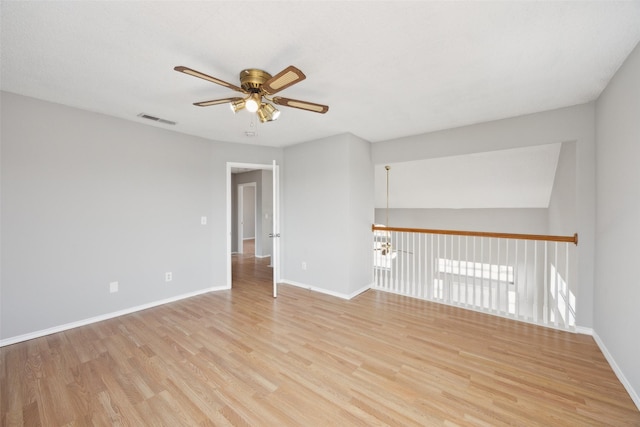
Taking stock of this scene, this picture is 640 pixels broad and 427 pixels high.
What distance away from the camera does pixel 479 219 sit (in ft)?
20.2

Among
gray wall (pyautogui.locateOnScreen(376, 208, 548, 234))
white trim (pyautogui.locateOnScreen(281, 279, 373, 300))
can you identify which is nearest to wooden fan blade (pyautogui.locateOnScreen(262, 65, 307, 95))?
white trim (pyautogui.locateOnScreen(281, 279, 373, 300))

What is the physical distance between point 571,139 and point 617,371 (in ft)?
7.20

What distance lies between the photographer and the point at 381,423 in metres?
1.57

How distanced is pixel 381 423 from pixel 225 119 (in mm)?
3327

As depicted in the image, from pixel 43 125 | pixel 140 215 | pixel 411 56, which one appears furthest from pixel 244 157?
pixel 411 56

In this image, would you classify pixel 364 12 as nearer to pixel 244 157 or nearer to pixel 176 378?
pixel 176 378

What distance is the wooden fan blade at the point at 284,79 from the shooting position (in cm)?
154

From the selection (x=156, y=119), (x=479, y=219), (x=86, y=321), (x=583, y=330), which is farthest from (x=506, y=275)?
(x=86, y=321)

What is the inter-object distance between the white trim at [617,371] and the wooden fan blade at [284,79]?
10.1 ft

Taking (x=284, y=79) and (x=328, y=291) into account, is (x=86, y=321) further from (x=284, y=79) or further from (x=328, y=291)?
(x=284, y=79)

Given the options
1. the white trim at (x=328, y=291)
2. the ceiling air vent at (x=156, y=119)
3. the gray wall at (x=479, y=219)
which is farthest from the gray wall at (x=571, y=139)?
the ceiling air vent at (x=156, y=119)

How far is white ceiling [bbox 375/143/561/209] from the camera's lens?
14.1 ft

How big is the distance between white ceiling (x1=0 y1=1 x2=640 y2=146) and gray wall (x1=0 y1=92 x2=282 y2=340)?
44cm

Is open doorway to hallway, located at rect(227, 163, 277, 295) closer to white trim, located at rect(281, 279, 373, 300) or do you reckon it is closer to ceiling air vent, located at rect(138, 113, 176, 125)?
white trim, located at rect(281, 279, 373, 300)
